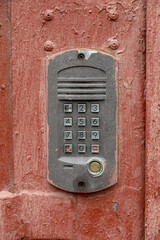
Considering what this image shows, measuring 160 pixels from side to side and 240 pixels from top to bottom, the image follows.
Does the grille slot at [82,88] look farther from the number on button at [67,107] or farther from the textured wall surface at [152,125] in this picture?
the textured wall surface at [152,125]

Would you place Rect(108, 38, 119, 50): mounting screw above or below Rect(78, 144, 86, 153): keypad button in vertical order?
above

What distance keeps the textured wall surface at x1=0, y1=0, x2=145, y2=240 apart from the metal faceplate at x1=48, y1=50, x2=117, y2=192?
0.12 feet

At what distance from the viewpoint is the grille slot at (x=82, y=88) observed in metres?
0.84

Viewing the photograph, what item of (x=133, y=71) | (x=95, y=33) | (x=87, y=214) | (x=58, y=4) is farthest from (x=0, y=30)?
(x=87, y=214)

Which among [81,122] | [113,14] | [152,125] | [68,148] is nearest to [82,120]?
[81,122]

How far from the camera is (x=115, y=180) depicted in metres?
0.86

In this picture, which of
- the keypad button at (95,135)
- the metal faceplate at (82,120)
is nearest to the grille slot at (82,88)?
the metal faceplate at (82,120)

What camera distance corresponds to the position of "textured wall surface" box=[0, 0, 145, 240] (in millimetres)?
844

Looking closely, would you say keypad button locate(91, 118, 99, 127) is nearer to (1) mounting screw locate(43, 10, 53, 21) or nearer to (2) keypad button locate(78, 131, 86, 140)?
(2) keypad button locate(78, 131, 86, 140)

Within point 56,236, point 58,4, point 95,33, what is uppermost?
point 58,4

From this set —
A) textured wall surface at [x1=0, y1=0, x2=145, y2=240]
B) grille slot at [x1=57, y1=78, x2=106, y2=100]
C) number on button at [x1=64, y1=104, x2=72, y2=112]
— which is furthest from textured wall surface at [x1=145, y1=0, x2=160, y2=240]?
number on button at [x1=64, y1=104, x2=72, y2=112]

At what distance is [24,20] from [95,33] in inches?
10.0

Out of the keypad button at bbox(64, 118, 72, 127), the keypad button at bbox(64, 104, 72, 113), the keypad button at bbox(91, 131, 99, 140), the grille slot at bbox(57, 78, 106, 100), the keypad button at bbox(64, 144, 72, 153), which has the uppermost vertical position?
the grille slot at bbox(57, 78, 106, 100)

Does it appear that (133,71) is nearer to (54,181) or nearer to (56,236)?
(54,181)
